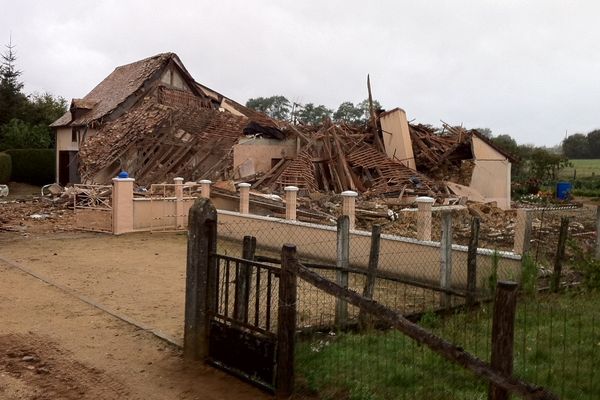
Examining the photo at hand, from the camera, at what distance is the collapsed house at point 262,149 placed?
82.7 ft

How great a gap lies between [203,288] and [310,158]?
802 inches

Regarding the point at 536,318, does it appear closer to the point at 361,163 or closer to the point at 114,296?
the point at 114,296

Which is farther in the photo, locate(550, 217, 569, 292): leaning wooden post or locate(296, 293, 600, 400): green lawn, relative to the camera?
locate(550, 217, 569, 292): leaning wooden post

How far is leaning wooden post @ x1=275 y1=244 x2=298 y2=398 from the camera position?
16.1 ft

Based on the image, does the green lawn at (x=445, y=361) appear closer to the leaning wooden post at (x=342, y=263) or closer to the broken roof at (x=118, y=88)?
the leaning wooden post at (x=342, y=263)

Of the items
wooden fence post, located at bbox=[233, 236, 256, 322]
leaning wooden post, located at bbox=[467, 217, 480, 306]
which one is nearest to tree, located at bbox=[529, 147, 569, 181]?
leaning wooden post, located at bbox=[467, 217, 480, 306]

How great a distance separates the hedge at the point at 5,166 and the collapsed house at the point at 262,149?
467 cm

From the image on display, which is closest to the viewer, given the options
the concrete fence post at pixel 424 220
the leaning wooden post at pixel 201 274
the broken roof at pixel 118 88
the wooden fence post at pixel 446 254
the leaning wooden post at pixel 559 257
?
the leaning wooden post at pixel 201 274

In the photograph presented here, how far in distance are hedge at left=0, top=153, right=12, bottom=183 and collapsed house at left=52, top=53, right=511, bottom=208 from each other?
15.3ft

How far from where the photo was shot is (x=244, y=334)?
5.34 metres

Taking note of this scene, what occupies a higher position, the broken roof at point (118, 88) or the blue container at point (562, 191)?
the broken roof at point (118, 88)

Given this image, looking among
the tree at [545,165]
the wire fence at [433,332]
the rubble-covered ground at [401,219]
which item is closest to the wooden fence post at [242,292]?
the wire fence at [433,332]

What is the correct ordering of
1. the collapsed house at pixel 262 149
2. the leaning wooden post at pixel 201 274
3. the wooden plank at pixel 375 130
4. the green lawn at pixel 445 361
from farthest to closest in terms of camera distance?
the wooden plank at pixel 375 130, the collapsed house at pixel 262 149, the leaning wooden post at pixel 201 274, the green lawn at pixel 445 361

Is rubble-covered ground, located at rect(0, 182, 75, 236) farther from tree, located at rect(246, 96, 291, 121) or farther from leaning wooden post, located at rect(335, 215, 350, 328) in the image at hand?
tree, located at rect(246, 96, 291, 121)
